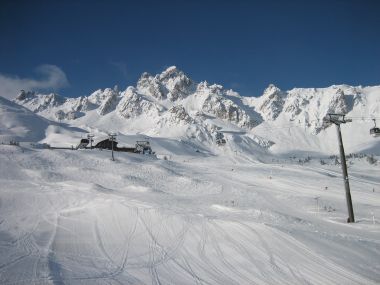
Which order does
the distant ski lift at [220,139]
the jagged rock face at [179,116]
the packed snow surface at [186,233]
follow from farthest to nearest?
the jagged rock face at [179,116], the distant ski lift at [220,139], the packed snow surface at [186,233]

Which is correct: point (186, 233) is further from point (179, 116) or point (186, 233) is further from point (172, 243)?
point (179, 116)

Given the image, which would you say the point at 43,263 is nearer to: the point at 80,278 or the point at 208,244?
the point at 80,278

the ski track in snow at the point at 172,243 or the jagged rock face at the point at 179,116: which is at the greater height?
the jagged rock face at the point at 179,116

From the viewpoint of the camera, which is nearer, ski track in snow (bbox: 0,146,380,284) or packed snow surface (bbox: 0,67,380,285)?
ski track in snow (bbox: 0,146,380,284)

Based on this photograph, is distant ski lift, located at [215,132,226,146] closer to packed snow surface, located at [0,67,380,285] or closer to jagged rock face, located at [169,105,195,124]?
jagged rock face, located at [169,105,195,124]

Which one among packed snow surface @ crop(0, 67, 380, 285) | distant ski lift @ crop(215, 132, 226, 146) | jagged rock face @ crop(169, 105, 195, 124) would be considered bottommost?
packed snow surface @ crop(0, 67, 380, 285)

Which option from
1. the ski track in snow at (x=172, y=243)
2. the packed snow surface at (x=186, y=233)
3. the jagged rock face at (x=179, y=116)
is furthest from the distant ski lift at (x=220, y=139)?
the ski track in snow at (x=172, y=243)

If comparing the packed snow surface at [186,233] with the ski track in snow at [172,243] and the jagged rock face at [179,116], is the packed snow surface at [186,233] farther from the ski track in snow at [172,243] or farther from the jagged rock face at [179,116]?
the jagged rock face at [179,116]

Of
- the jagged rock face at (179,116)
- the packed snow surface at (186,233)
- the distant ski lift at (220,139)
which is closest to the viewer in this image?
the packed snow surface at (186,233)

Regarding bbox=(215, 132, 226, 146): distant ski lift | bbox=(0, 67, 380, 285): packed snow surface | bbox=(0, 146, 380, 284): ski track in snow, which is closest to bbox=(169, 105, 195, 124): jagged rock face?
bbox=(215, 132, 226, 146): distant ski lift

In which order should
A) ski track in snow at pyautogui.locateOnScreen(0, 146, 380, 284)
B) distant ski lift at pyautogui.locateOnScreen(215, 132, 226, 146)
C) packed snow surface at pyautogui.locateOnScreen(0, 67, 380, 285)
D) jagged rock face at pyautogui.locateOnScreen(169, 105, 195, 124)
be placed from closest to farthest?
1. ski track in snow at pyautogui.locateOnScreen(0, 146, 380, 284)
2. packed snow surface at pyautogui.locateOnScreen(0, 67, 380, 285)
3. distant ski lift at pyautogui.locateOnScreen(215, 132, 226, 146)
4. jagged rock face at pyautogui.locateOnScreen(169, 105, 195, 124)

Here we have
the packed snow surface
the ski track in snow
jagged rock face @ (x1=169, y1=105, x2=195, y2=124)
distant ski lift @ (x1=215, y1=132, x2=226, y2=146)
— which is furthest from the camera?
jagged rock face @ (x1=169, y1=105, x2=195, y2=124)

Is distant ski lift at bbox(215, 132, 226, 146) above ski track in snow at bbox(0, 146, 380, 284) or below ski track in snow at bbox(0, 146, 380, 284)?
above

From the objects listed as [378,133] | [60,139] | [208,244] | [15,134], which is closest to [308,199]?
[208,244]
